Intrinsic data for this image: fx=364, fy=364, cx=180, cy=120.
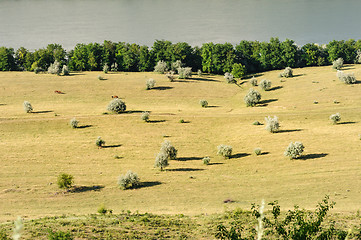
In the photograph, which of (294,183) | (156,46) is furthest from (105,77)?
(294,183)

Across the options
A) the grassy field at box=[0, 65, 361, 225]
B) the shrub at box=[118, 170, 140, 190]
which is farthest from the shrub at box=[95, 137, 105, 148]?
the shrub at box=[118, 170, 140, 190]

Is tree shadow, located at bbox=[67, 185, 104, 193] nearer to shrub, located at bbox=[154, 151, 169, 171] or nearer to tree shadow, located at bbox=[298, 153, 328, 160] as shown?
shrub, located at bbox=[154, 151, 169, 171]

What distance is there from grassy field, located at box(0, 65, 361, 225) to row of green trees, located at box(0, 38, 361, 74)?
2405 centimetres

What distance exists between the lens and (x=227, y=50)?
131m

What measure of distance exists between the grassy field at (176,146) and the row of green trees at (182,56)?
2405 centimetres

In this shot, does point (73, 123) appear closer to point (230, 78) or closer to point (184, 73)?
point (184, 73)

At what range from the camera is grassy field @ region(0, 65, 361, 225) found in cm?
4050

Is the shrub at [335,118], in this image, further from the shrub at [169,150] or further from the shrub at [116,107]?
the shrub at [116,107]

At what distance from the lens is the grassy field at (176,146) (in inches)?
1594

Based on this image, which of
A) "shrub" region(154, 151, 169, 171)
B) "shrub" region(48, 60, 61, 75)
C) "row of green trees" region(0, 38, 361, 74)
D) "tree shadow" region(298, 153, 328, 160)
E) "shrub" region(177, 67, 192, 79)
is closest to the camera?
"shrub" region(154, 151, 169, 171)

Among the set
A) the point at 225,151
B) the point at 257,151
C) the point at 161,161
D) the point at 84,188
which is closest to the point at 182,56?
the point at 225,151

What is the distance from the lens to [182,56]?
422ft

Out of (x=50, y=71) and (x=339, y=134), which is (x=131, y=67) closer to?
(x=50, y=71)

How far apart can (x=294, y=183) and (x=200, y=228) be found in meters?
16.8
